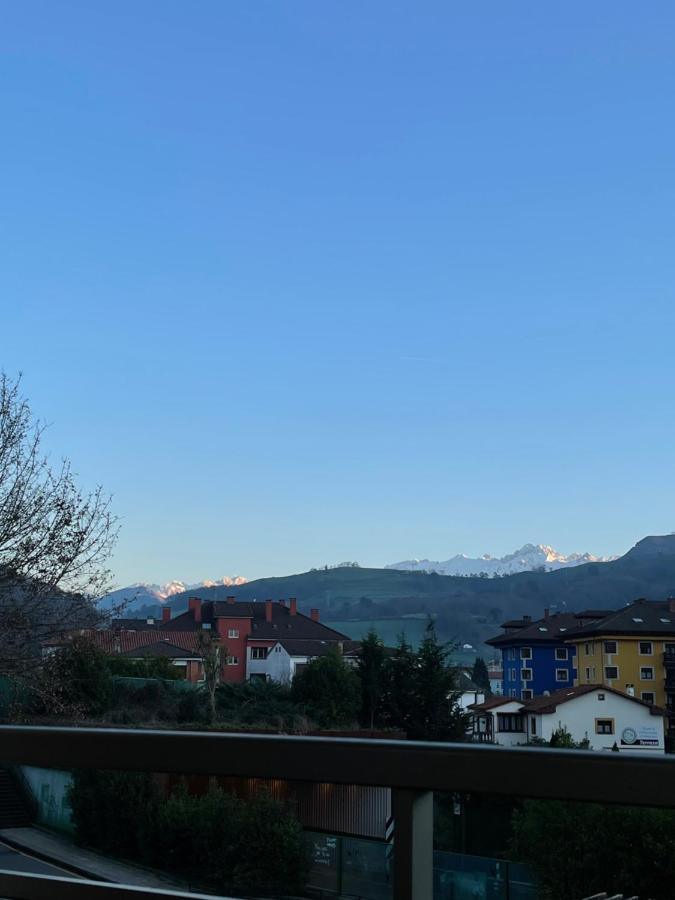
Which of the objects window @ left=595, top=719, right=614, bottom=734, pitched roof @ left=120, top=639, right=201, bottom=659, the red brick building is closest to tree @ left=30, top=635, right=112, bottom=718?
window @ left=595, top=719, right=614, bottom=734

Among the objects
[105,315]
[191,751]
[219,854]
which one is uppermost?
[105,315]

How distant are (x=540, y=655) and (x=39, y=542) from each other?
1686 inches

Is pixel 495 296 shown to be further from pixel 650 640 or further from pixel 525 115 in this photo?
pixel 650 640

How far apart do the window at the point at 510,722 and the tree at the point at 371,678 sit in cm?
667

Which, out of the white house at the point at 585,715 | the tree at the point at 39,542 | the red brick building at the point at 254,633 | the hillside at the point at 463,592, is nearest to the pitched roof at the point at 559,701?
the white house at the point at 585,715

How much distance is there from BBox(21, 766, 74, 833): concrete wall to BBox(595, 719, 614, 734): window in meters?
30.1

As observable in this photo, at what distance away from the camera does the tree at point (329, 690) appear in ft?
102

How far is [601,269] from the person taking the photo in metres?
40.2

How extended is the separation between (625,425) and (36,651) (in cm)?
4597

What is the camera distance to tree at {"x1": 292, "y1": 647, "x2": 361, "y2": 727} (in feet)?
102

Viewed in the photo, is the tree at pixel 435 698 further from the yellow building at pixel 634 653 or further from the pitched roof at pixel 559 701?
the yellow building at pixel 634 653

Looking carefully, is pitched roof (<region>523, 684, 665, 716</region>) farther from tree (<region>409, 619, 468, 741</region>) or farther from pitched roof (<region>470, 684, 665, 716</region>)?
tree (<region>409, 619, 468, 741</region>)

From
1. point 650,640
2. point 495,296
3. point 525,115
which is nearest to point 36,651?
point 525,115

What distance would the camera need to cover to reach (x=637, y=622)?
4697 centimetres
